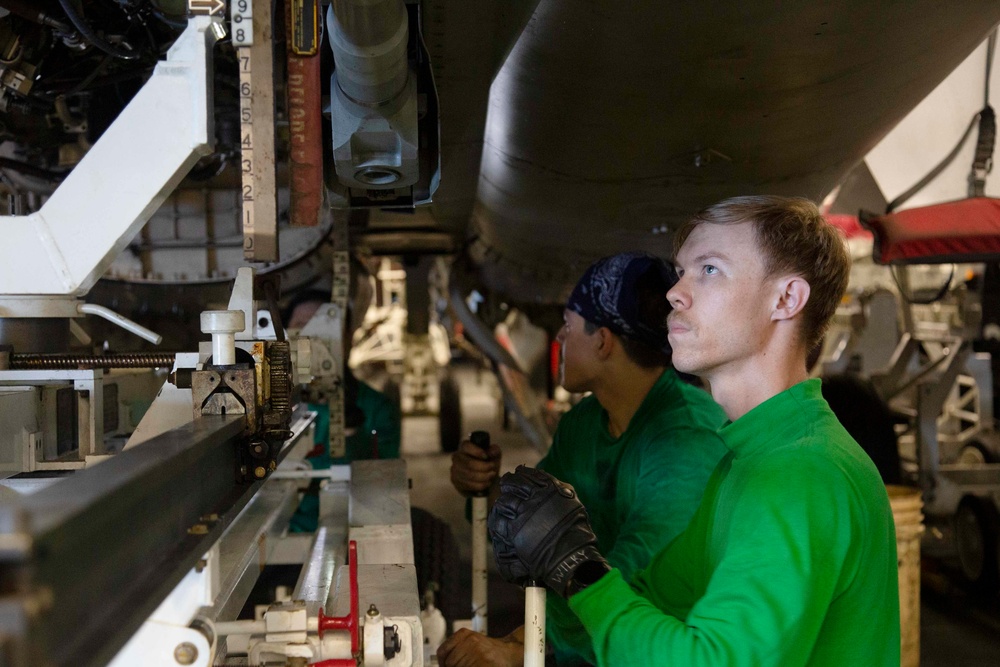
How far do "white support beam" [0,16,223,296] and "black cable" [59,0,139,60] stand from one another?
0.84 metres

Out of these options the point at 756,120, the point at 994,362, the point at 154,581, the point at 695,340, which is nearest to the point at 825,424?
the point at 695,340

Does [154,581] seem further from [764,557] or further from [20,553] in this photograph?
[764,557]

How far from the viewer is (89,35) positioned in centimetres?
207

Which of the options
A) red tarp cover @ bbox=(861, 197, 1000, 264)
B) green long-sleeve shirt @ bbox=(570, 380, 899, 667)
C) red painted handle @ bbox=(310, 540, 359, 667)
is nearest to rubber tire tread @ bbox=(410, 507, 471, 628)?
red painted handle @ bbox=(310, 540, 359, 667)

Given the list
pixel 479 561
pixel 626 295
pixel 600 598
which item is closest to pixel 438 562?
pixel 479 561

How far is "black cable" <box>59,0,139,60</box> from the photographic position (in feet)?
6.56

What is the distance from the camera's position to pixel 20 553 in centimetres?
55

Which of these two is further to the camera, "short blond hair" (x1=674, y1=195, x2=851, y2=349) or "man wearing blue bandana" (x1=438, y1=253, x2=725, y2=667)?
"man wearing blue bandana" (x1=438, y1=253, x2=725, y2=667)

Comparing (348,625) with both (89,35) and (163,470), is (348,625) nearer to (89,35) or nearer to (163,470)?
(163,470)

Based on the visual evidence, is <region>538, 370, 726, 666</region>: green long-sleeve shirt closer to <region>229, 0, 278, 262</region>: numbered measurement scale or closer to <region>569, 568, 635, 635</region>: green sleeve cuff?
<region>569, 568, 635, 635</region>: green sleeve cuff

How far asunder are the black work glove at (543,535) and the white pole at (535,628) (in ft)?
0.09

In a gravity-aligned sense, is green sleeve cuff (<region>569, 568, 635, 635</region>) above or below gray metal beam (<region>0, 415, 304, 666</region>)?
below

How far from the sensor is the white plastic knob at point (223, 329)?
4.41 ft

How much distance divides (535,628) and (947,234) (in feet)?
8.67
